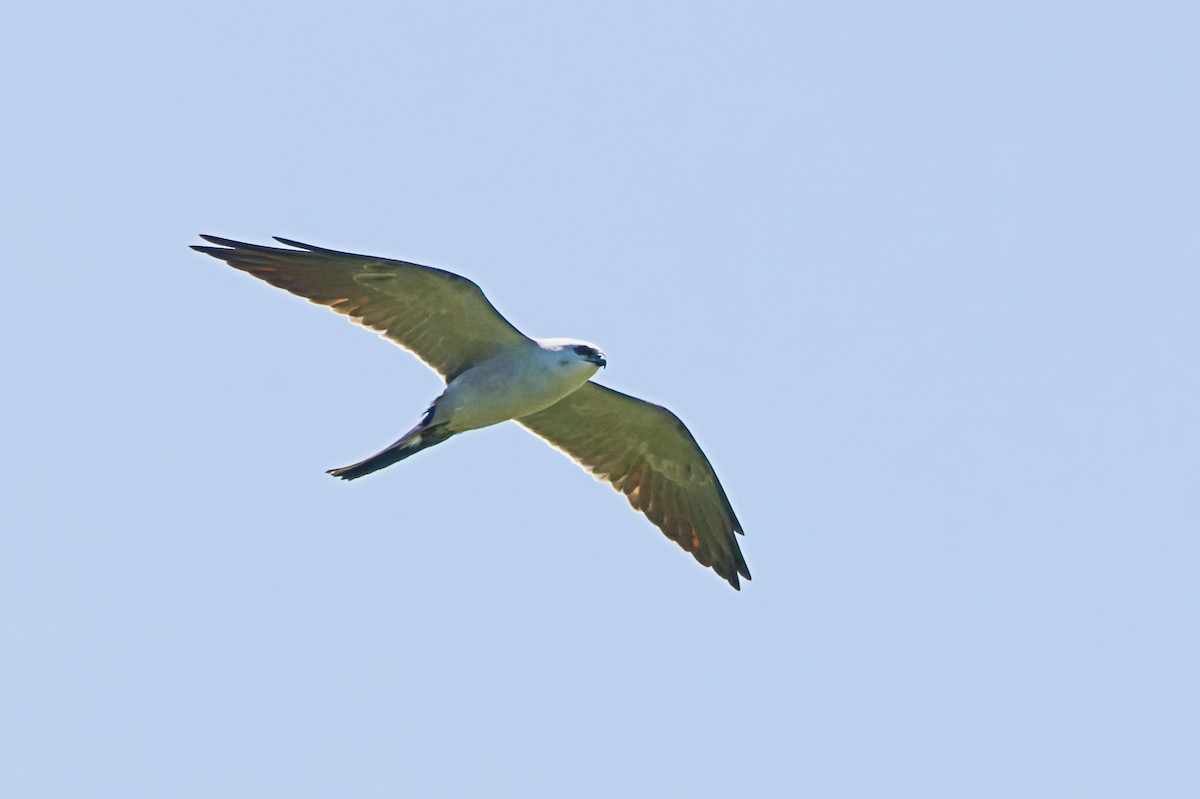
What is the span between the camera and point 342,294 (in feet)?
52.9

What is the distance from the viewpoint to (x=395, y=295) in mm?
16062

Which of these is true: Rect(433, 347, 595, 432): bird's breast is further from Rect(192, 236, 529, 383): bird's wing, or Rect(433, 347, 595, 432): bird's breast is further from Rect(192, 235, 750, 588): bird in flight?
Rect(192, 236, 529, 383): bird's wing

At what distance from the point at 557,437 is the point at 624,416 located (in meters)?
0.79

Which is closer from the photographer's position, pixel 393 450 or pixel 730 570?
pixel 393 450

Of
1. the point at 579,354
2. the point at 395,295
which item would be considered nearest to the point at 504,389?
the point at 579,354

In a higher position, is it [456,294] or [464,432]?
[456,294]

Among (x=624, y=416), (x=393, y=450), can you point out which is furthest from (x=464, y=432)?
(x=624, y=416)

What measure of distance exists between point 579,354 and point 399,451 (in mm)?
1960

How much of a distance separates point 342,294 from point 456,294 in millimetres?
1143

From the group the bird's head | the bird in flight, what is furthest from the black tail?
the bird's head

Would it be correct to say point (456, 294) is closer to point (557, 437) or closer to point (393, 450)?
point (393, 450)

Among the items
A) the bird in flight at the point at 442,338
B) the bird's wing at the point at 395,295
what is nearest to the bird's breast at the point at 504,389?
the bird in flight at the point at 442,338

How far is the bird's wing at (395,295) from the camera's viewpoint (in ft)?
51.7

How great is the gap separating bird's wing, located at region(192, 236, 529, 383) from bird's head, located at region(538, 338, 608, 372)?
54cm
